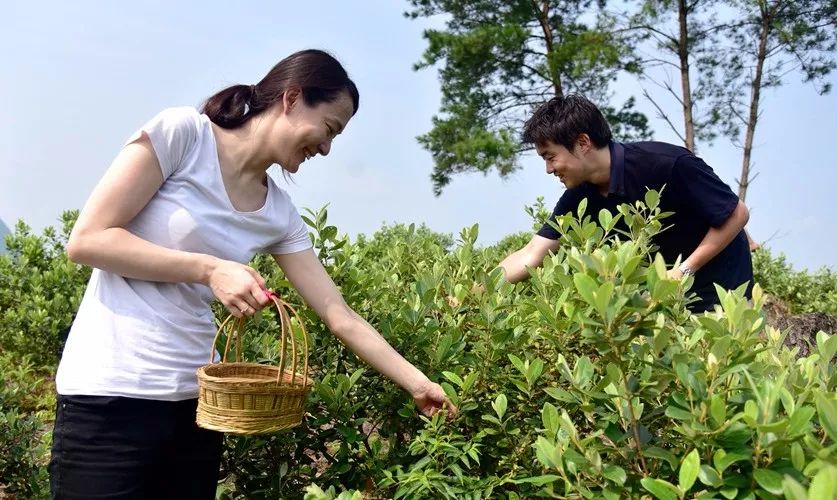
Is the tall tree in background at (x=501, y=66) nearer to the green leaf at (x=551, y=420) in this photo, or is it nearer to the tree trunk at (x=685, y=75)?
the tree trunk at (x=685, y=75)

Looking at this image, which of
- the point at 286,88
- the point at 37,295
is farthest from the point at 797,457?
the point at 37,295

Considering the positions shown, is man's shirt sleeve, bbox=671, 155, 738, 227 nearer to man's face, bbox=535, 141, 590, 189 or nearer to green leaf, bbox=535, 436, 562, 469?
man's face, bbox=535, 141, 590, 189

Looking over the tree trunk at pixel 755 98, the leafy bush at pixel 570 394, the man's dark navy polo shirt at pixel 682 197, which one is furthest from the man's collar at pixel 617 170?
the tree trunk at pixel 755 98

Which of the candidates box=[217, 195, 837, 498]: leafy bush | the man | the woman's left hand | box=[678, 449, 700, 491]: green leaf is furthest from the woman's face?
the man

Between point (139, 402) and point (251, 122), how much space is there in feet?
2.62

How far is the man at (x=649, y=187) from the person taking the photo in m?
3.21

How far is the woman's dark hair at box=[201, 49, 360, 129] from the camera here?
2104mm

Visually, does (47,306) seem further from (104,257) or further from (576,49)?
(576,49)

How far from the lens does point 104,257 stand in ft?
6.09

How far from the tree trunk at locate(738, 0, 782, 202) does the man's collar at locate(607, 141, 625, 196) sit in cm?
1261

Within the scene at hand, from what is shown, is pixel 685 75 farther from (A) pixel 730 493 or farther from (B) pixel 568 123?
(A) pixel 730 493

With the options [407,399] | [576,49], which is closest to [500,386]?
[407,399]

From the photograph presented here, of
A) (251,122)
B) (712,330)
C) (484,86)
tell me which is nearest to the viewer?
(712,330)

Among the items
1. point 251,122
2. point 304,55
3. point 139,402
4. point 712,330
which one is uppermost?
point 304,55
